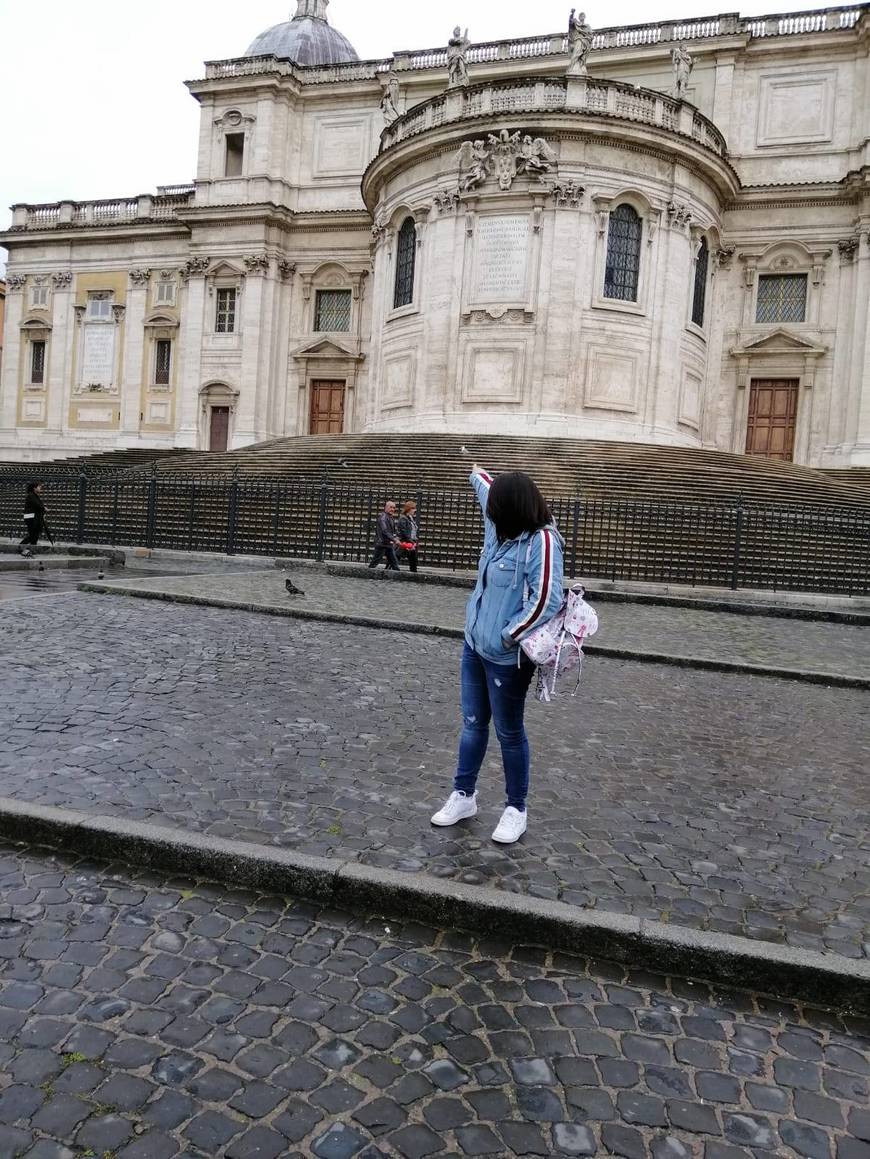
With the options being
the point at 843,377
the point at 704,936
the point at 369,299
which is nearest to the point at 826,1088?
the point at 704,936

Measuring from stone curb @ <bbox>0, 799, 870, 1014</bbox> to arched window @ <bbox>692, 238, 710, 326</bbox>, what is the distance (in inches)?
1143

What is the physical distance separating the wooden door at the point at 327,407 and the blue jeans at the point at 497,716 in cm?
3282

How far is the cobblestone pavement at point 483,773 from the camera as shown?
3.39 m

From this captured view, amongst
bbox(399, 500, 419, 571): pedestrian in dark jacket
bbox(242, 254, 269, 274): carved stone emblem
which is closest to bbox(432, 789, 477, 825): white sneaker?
bbox(399, 500, 419, 571): pedestrian in dark jacket

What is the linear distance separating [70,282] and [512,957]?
4312 centimetres

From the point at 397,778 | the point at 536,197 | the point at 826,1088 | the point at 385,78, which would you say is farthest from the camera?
the point at 385,78

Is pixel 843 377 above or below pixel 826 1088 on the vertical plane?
above

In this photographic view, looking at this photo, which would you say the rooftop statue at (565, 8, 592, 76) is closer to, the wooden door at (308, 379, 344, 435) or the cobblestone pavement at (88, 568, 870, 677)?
the wooden door at (308, 379, 344, 435)

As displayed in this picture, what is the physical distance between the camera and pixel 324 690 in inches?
249

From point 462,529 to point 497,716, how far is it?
13.7 meters

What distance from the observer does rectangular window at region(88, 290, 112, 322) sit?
3884 cm

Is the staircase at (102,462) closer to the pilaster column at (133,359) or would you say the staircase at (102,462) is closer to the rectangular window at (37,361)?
the pilaster column at (133,359)

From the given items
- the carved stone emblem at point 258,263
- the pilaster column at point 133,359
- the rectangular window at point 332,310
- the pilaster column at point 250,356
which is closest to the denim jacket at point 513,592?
the pilaster column at point 250,356

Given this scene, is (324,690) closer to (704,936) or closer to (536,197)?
(704,936)
